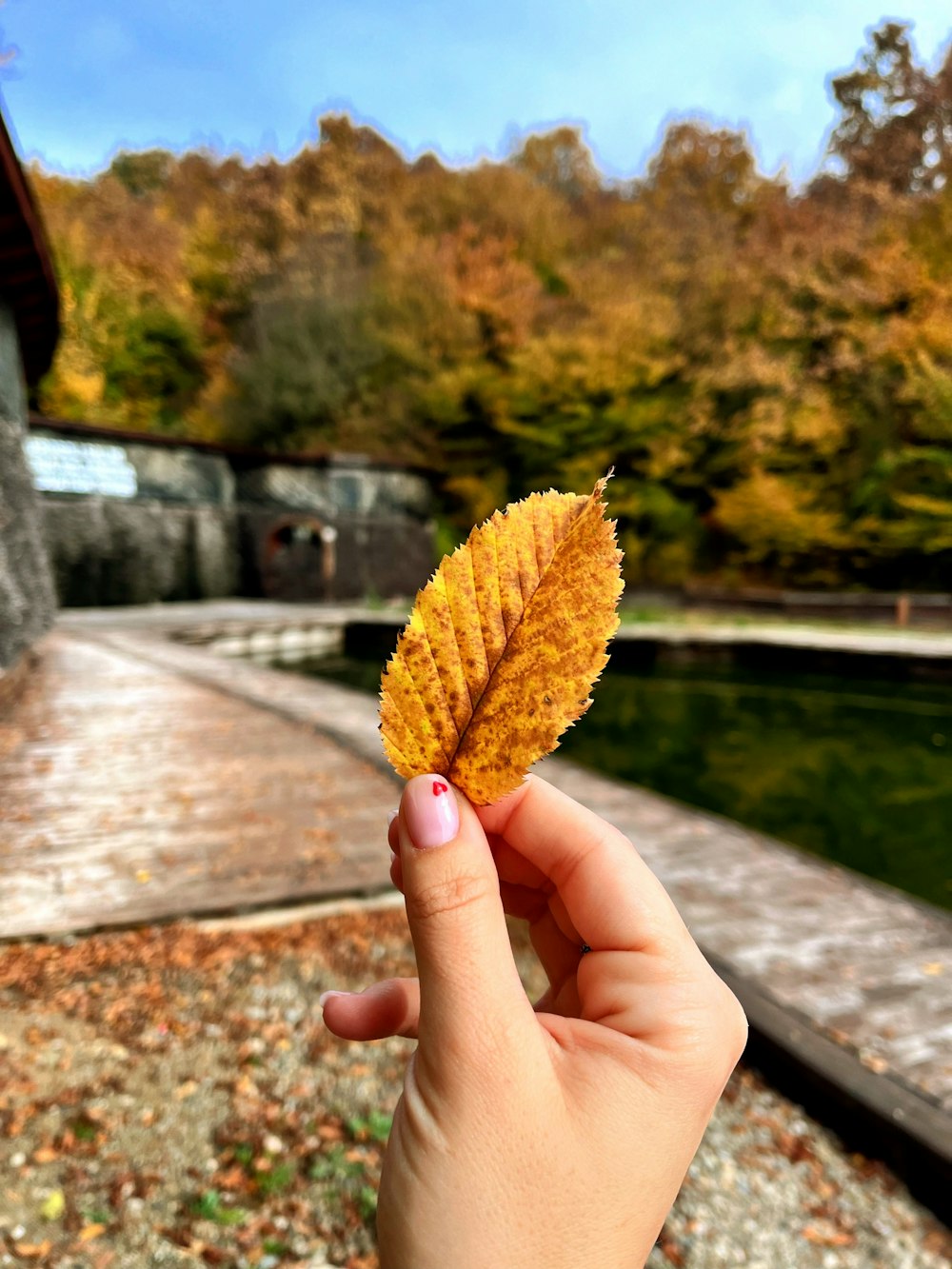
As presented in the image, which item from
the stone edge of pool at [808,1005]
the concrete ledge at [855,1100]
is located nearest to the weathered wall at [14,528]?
the stone edge of pool at [808,1005]

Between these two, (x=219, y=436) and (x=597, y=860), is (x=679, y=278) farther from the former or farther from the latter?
(x=597, y=860)

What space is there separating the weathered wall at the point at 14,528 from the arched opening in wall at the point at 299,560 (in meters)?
12.3

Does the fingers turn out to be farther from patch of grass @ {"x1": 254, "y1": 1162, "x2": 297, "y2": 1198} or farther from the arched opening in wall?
the arched opening in wall

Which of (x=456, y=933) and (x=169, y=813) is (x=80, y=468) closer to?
(x=169, y=813)

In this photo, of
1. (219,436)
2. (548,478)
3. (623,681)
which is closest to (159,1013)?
(623,681)

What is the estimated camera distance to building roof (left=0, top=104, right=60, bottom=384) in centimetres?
637

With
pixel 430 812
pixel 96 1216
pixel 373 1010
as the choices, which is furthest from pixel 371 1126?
pixel 430 812

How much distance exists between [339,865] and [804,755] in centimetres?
664

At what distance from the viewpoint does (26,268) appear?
8.36m

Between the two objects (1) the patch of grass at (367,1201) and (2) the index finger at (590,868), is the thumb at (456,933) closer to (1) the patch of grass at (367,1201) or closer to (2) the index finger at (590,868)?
(2) the index finger at (590,868)

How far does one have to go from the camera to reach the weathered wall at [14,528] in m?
7.49

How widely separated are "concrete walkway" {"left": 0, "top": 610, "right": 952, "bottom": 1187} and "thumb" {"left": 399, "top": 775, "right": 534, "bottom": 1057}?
2.28 meters

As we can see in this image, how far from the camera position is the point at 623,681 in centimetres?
1384

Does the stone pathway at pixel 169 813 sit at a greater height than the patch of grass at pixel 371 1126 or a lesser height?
greater
